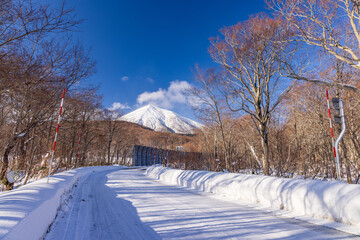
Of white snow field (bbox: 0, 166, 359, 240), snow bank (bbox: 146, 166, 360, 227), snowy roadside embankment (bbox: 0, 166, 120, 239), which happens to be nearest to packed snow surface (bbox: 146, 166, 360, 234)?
snow bank (bbox: 146, 166, 360, 227)

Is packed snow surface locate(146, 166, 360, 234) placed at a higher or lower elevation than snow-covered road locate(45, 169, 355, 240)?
higher

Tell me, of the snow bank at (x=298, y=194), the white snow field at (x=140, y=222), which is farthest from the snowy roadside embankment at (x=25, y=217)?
the snow bank at (x=298, y=194)

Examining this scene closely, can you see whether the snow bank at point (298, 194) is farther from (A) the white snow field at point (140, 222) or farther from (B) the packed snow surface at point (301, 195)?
(A) the white snow field at point (140, 222)

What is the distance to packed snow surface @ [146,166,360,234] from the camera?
3.32 m

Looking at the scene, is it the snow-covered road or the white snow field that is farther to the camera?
the snow-covered road

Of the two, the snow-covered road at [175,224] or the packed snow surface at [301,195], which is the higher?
the packed snow surface at [301,195]

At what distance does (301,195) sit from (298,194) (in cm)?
8

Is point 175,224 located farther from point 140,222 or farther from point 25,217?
point 25,217

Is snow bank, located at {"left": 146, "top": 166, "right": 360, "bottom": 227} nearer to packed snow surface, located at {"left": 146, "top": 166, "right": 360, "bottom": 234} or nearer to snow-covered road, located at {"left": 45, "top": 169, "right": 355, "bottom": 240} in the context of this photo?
packed snow surface, located at {"left": 146, "top": 166, "right": 360, "bottom": 234}

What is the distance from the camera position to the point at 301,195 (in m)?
4.20

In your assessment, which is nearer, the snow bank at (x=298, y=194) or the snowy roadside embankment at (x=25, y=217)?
the snowy roadside embankment at (x=25, y=217)

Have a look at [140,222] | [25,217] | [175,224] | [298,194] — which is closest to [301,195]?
[298,194]

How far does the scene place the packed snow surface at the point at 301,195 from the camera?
332 centimetres

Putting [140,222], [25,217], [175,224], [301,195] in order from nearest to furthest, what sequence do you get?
[25,217] → [175,224] → [140,222] → [301,195]
